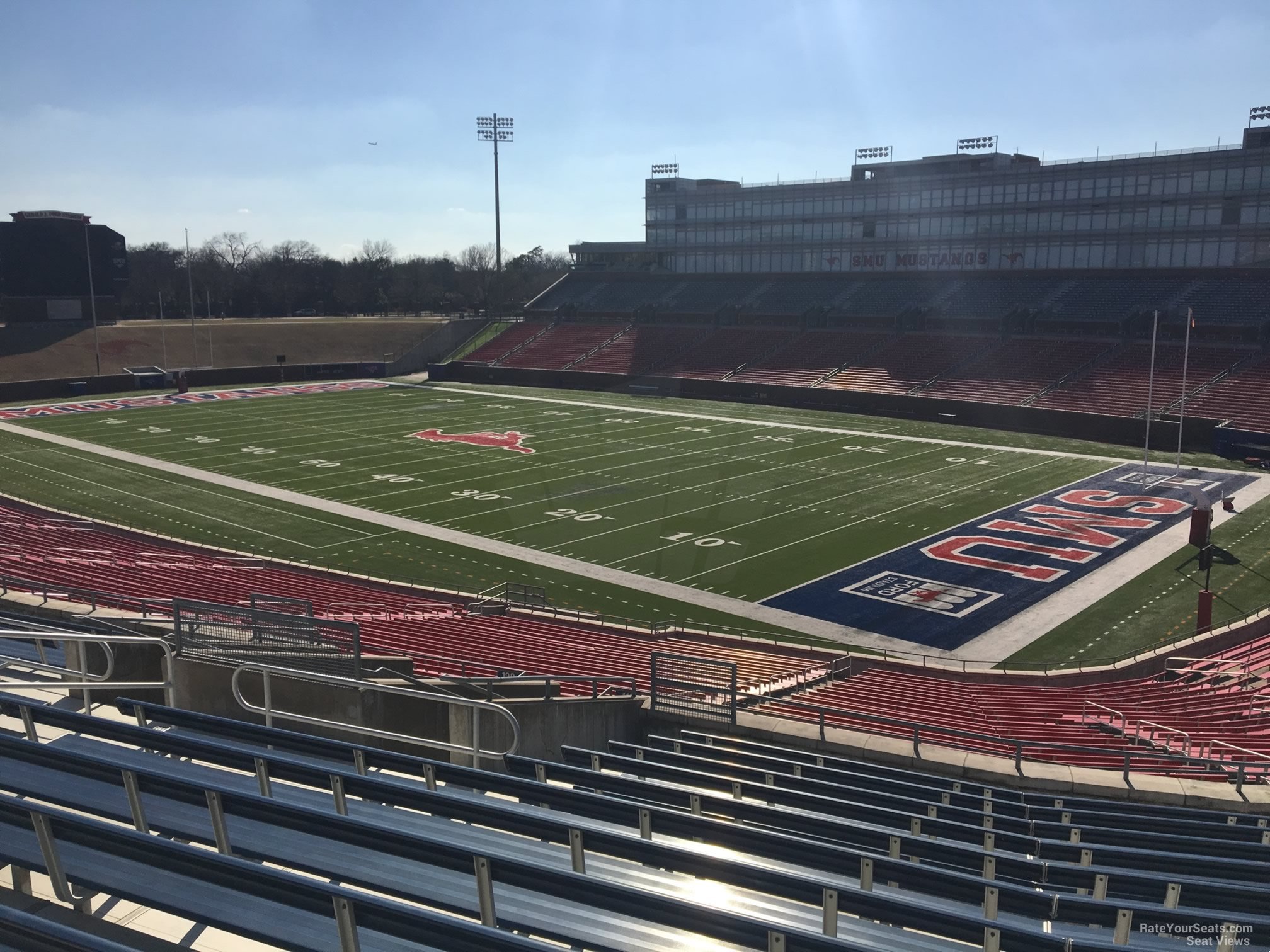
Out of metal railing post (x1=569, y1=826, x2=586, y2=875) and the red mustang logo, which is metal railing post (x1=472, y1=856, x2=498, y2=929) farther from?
the red mustang logo

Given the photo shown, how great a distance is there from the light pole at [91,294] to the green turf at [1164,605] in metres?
59.6

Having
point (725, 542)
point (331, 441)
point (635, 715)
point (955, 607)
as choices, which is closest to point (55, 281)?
point (331, 441)

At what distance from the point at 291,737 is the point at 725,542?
74.3 feet

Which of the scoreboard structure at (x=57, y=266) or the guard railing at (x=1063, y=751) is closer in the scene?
the guard railing at (x=1063, y=751)

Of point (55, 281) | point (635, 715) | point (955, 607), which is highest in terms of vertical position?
point (55, 281)

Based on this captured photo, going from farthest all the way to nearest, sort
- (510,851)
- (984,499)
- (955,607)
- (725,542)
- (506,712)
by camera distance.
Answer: (984,499) < (725,542) < (955,607) < (506,712) < (510,851)

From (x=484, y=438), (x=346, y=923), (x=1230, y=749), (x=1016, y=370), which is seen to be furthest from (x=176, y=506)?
(x=1016, y=370)

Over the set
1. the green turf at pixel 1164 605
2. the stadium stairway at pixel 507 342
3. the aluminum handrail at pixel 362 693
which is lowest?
the green turf at pixel 1164 605

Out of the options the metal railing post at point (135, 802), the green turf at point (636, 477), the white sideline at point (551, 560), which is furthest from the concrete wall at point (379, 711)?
the green turf at point (636, 477)

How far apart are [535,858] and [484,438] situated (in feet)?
132

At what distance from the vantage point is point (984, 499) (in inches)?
1310

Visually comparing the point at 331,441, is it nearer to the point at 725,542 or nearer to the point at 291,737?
the point at 725,542

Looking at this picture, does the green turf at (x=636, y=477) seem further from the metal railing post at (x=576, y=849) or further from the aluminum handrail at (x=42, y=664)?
the metal railing post at (x=576, y=849)

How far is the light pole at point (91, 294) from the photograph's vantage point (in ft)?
209
